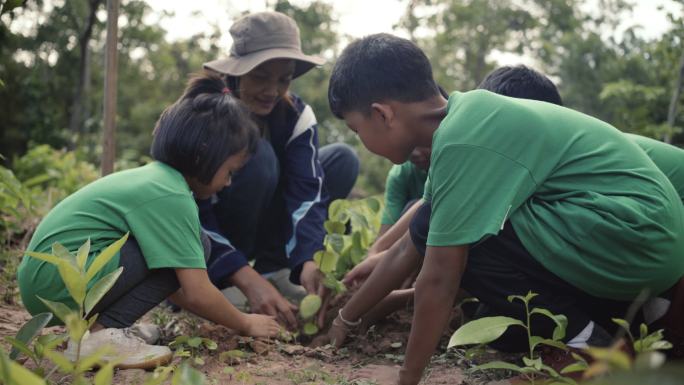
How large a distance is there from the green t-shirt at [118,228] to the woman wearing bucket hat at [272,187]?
1.89 ft

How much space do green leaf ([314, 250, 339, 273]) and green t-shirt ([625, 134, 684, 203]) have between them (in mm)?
1120

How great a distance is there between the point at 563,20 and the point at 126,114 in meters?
11.1

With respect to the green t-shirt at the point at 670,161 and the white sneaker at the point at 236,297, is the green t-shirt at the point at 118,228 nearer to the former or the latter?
the white sneaker at the point at 236,297

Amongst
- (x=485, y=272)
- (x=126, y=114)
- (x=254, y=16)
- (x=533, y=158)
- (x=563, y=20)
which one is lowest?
(x=126, y=114)

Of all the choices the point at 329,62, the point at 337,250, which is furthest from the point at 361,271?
the point at 329,62

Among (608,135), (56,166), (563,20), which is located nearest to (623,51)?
(563,20)

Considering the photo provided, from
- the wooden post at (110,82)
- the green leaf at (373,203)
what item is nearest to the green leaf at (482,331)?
the green leaf at (373,203)

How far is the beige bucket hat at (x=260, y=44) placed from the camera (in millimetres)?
2709

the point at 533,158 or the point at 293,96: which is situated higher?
the point at 533,158

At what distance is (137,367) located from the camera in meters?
1.81

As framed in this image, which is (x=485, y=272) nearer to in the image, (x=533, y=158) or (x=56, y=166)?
(x=533, y=158)

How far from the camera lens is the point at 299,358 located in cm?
209

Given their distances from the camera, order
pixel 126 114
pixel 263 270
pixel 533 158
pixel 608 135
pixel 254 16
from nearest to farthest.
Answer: pixel 533 158 < pixel 608 135 < pixel 254 16 < pixel 263 270 < pixel 126 114

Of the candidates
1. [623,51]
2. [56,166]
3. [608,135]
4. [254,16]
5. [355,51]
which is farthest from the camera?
[623,51]
